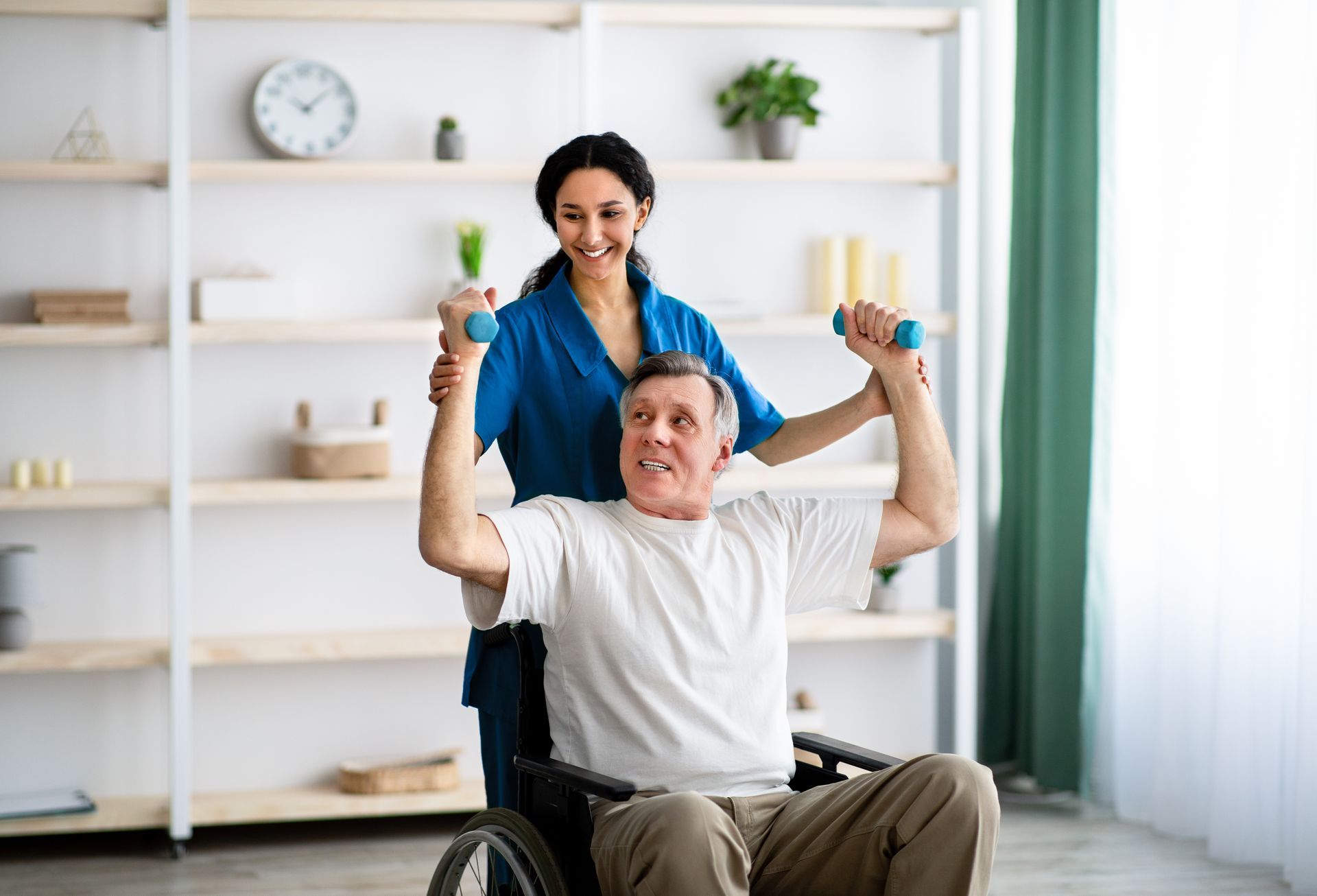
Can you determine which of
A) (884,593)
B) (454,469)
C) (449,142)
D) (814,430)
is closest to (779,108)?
(449,142)

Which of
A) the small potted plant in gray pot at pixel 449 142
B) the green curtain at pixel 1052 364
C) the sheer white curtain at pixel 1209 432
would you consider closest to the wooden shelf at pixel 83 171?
the small potted plant in gray pot at pixel 449 142

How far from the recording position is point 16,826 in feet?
11.6

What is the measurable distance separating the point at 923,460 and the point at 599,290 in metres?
0.57

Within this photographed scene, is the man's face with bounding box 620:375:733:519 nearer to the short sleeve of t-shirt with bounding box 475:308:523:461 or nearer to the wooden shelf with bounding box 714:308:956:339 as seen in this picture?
the short sleeve of t-shirt with bounding box 475:308:523:461

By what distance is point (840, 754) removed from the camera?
214 cm

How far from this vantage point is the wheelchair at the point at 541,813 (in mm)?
1831

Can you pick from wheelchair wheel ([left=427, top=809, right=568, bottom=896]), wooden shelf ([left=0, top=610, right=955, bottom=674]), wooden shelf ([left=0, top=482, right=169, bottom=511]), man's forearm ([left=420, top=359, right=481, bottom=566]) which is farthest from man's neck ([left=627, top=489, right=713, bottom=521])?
wooden shelf ([left=0, top=482, right=169, bottom=511])

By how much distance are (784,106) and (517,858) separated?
8.49 ft

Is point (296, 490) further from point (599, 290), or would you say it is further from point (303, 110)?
point (599, 290)

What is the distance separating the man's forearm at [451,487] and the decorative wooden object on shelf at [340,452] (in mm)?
1883

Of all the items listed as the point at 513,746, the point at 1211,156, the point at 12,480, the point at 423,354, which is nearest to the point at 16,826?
the point at 12,480

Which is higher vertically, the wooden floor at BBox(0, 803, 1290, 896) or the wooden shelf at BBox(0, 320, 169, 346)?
the wooden shelf at BBox(0, 320, 169, 346)

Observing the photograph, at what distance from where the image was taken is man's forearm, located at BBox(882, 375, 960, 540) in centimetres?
214

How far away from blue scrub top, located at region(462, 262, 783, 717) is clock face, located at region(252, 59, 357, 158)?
1.78m
